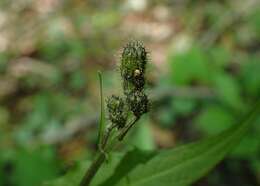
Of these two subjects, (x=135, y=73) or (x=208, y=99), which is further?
(x=208, y=99)

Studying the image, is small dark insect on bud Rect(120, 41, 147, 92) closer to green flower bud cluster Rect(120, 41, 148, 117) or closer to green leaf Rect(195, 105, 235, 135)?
green flower bud cluster Rect(120, 41, 148, 117)

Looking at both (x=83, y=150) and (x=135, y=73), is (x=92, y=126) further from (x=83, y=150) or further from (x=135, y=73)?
(x=135, y=73)

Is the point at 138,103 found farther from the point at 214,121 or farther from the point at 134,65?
the point at 214,121

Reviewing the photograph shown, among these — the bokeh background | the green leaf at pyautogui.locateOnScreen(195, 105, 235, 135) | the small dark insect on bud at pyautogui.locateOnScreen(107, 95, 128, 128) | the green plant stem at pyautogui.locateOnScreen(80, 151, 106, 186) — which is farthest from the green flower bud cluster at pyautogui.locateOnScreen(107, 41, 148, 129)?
the green leaf at pyautogui.locateOnScreen(195, 105, 235, 135)

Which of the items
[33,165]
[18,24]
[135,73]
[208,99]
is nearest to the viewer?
[135,73]

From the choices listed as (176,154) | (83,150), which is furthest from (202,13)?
(176,154)

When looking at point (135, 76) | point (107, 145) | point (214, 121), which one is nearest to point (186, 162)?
point (107, 145)

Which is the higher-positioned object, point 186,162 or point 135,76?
point 135,76
